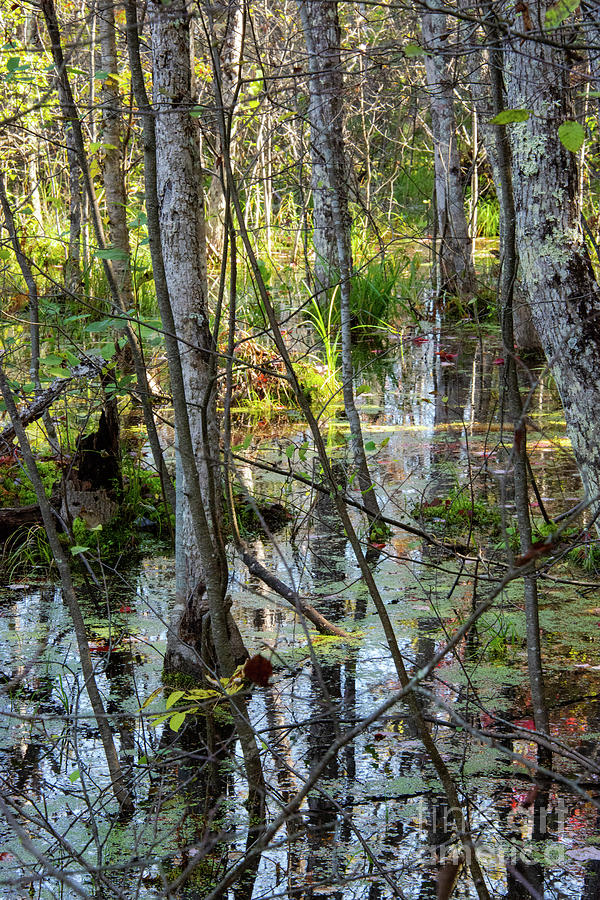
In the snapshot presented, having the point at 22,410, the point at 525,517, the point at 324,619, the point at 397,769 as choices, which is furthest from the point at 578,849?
the point at 22,410

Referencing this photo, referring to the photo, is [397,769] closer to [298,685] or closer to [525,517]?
[298,685]

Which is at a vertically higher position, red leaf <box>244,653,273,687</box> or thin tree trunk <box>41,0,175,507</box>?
thin tree trunk <box>41,0,175,507</box>

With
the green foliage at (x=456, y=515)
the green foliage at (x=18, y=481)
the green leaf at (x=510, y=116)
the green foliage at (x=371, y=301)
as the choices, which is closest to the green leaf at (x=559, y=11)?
the green leaf at (x=510, y=116)

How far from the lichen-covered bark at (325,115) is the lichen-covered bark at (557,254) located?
56cm

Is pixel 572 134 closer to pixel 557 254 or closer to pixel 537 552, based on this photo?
pixel 537 552

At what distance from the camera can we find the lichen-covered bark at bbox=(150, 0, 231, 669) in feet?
8.97

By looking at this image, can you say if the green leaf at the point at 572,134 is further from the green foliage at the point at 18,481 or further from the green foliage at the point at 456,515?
the green foliage at the point at 18,481

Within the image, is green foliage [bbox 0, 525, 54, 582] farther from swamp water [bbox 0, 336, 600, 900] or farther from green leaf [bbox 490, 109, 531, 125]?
green leaf [bbox 490, 109, 531, 125]

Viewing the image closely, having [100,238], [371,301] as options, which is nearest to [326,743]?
[100,238]

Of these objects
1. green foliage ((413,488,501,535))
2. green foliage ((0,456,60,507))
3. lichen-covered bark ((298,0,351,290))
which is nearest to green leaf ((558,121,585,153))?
lichen-covered bark ((298,0,351,290))

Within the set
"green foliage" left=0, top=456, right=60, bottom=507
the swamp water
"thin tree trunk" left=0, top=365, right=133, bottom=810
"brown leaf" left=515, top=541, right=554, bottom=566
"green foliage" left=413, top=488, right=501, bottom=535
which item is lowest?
the swamp water

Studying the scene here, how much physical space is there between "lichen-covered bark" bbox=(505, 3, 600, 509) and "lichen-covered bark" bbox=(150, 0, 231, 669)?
948mm

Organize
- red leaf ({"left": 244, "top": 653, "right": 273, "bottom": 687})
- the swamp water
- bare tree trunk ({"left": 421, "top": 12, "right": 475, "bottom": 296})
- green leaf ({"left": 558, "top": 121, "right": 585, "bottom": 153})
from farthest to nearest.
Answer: bare tree trunk ({"left": 421, "top": 12, "right": 475, "bottom": 296}) < the swamp water < red leaf ({"left": 244, "top": 653, "right": 273, "bottom": 687}) < green leaf ({"left": 558, "top": 121, "right": 585, "bottom": 153})

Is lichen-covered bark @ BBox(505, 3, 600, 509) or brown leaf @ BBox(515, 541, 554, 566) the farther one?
lichen-covered bark @ BBox(505, 3, 600, 509)
